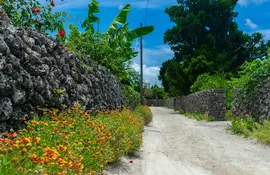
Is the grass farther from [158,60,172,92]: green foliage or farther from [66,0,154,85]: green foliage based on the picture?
[158,60,172,92]: green foliage

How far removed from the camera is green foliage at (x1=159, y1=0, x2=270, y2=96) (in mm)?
35094

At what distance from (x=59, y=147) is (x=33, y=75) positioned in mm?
3212

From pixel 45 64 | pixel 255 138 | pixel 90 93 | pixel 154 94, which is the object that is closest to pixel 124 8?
pixel 90 93

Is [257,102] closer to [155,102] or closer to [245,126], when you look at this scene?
[245,126]

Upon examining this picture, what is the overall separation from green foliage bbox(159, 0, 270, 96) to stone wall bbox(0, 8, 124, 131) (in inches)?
1064

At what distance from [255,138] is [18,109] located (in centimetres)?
872

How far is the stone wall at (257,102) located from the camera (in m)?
12.8

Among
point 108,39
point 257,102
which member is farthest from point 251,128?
point 108,39

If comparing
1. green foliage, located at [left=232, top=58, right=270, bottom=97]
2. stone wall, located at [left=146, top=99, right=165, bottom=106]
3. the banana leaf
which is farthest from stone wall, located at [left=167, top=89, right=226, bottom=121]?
stone wall, located at [left=146, top=99, right=165, bottom=106]

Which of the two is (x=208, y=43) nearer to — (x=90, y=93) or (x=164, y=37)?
(x=164, y=37)

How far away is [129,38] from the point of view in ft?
52.6

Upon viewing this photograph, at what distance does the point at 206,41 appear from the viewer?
1468 inches

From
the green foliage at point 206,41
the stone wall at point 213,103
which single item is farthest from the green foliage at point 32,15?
the green foliage at point 206,41

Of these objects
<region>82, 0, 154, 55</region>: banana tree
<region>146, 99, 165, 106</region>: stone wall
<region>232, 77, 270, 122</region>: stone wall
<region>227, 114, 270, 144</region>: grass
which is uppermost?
<region>82, 0, 154, 55</region>: banana tree
